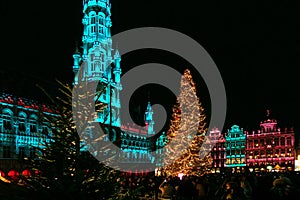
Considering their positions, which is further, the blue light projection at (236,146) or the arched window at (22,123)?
the blue light projection at (236,146)

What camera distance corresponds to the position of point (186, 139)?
30062mm

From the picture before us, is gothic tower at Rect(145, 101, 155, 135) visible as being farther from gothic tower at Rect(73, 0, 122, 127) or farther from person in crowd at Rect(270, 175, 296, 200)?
person in crowd at Rect(270, 175, 296, 200)

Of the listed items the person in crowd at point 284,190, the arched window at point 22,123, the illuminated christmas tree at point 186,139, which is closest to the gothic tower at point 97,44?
the arched window at point 22,123

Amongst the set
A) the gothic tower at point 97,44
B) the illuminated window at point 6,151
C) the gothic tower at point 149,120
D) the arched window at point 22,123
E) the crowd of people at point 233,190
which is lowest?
the crowd of people at point 233,190

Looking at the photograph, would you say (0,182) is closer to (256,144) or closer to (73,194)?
(73,194)

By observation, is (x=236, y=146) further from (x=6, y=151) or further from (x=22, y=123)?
(x=6, y=151)

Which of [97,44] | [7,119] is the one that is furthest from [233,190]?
[97,44]

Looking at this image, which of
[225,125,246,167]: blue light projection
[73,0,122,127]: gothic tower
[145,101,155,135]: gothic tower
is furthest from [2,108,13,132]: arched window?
[225,125,246,167]: blue light projection

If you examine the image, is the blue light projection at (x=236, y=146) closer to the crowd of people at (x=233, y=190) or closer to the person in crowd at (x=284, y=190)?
the crowd of people at (x=233, y=190)

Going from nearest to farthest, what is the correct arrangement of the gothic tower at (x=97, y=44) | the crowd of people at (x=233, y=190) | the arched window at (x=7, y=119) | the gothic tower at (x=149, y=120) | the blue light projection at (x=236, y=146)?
the crowd of people at (x=233, y=190) → the arched window at (x=7, y=119) → the gothic tower at (x=97, y=44) → the gothic tower at (x=149, y=120) → the blue light projection at (x=236, y=146)

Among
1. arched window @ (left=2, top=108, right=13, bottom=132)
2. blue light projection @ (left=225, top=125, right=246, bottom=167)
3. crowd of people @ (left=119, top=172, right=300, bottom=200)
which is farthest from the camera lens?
blue light projection @ (left=225, top=125, right=246, bottom=167)

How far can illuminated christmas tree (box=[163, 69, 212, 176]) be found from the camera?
29469 mm

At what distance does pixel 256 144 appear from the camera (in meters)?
98.8

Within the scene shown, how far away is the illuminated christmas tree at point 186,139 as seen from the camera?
29.5 metres
